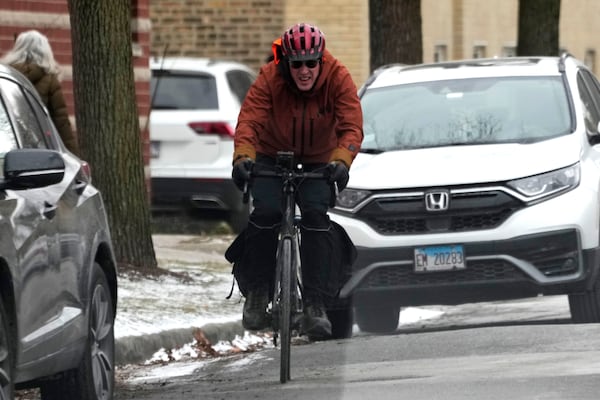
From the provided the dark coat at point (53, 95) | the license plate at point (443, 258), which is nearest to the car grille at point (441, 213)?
the license plate at point (443, 258)

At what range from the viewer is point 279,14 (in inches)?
1230

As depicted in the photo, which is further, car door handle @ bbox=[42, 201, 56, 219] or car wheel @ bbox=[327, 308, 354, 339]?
car wheel @ bbox=[327, 308, 354, 339]

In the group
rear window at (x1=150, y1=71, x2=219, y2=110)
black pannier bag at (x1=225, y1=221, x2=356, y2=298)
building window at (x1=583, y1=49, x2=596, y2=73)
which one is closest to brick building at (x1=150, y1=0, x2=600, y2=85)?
rear window at (x1=150, y1=71, x2=219, y2=110)

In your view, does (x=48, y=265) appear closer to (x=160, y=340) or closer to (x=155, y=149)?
(x=160, y=340)

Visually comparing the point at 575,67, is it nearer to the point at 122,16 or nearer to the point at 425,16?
the point at 122,16

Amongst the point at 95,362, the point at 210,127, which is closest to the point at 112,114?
the point at 210,127

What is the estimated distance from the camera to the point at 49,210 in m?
8.25

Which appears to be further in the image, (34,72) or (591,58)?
(591,58)

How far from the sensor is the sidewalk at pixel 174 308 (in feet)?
40.0

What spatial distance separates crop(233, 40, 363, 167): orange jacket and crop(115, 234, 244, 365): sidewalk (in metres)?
1.90

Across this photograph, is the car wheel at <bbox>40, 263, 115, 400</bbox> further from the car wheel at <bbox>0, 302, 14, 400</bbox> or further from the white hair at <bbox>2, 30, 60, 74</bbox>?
the white hair at <bbox>2, 30, 60, 74</bbox>

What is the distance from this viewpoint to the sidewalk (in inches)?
480

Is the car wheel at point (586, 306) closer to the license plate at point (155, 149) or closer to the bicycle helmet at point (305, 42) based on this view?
the bicycle helmet at point (305, 42)

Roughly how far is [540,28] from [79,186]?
49.1ft
